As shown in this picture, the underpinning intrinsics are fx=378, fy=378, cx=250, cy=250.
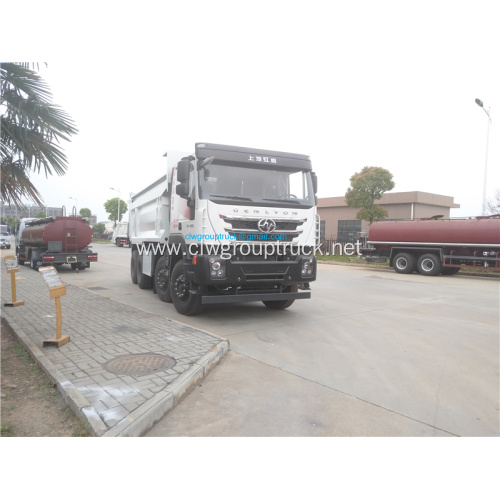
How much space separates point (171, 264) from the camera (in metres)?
7.75

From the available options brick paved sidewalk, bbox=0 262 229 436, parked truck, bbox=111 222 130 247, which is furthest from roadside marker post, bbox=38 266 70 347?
parked truck, bbox=111 222 130 247

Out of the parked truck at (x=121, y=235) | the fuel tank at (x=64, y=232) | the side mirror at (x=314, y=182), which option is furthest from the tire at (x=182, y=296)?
the parked truck at (x=121, y=235)

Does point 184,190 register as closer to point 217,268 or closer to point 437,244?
point 217,268

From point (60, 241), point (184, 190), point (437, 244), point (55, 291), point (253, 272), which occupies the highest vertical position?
point (184, 190)

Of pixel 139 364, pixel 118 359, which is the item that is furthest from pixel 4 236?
pixel 139 364

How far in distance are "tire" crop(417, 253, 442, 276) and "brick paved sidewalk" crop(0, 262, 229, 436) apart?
1362 centimetres

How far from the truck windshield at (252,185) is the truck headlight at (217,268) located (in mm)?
1002

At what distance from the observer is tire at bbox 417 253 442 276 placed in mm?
16303

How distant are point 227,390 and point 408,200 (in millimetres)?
27134

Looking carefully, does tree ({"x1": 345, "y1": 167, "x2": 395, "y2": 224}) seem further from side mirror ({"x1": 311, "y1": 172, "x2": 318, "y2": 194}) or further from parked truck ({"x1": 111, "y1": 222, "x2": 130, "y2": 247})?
parked truck ({"x1": 111, "y1": 222, "x2": 130, "y2": 247})

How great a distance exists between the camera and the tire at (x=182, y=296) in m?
7.00

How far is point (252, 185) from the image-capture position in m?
6.73

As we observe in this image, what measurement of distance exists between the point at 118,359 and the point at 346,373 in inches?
107

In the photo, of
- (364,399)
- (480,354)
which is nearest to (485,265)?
(480,354)
